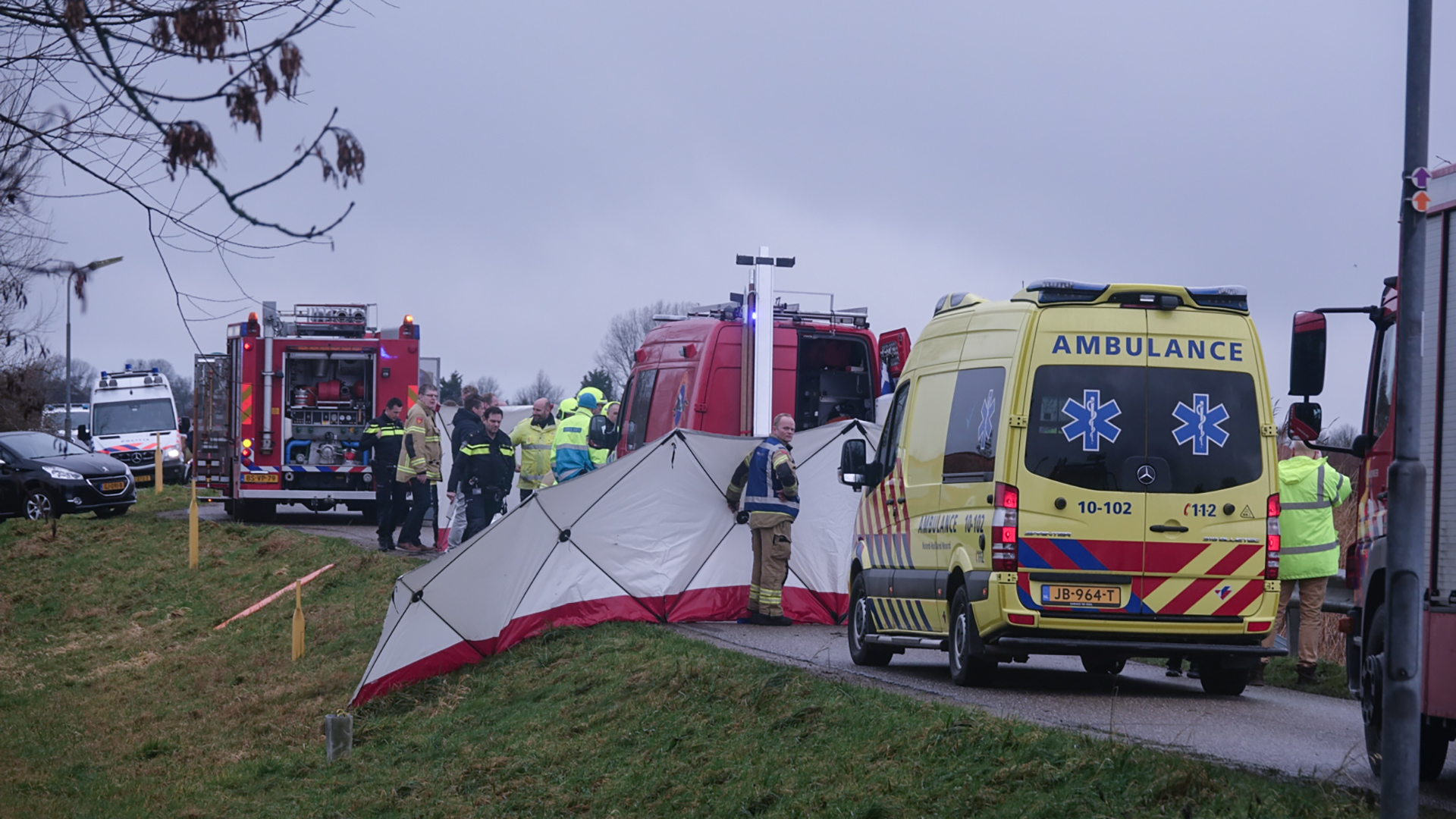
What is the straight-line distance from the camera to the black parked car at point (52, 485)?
28672mm

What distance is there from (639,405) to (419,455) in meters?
3.81

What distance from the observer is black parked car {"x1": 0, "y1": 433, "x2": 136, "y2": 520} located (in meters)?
28.7

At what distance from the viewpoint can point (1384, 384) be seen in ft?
27.3

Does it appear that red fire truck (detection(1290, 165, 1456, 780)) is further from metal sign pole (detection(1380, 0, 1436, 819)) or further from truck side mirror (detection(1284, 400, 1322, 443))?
metal sign pole (detection(1380, 0, 1436, 819))

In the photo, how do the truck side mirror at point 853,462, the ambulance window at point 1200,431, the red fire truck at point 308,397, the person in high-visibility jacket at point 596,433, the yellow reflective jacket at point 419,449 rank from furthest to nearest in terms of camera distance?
the red fire truck at point 308,397 < the yellow reflective jacket at point 419,449 < the person in high-visibility jacket at point 596,433 < the truck side mirror at point 853,462 < the ambulance window at point 1200,431

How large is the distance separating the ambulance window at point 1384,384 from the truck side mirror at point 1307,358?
0.52 meters

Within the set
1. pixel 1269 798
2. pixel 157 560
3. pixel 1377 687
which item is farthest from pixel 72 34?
pixel 157 560

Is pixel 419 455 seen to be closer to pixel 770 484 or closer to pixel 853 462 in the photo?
pixel 770 484

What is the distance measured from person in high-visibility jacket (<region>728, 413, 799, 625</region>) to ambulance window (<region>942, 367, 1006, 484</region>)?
12.9ft

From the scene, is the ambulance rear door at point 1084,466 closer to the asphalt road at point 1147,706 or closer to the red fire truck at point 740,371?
the asphalt road at point 1147,706

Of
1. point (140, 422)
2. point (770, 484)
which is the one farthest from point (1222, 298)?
point (140, 422)

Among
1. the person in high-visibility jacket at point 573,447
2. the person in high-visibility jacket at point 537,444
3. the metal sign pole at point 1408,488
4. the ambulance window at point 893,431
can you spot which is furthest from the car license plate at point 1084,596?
the person in high-visibility jacket at point 537,444

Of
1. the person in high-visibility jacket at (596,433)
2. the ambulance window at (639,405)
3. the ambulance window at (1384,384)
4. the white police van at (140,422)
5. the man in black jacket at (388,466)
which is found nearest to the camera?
the ambulance window at (1384,384)

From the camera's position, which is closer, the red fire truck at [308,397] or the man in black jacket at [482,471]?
the man in black jacket at [482,471]
